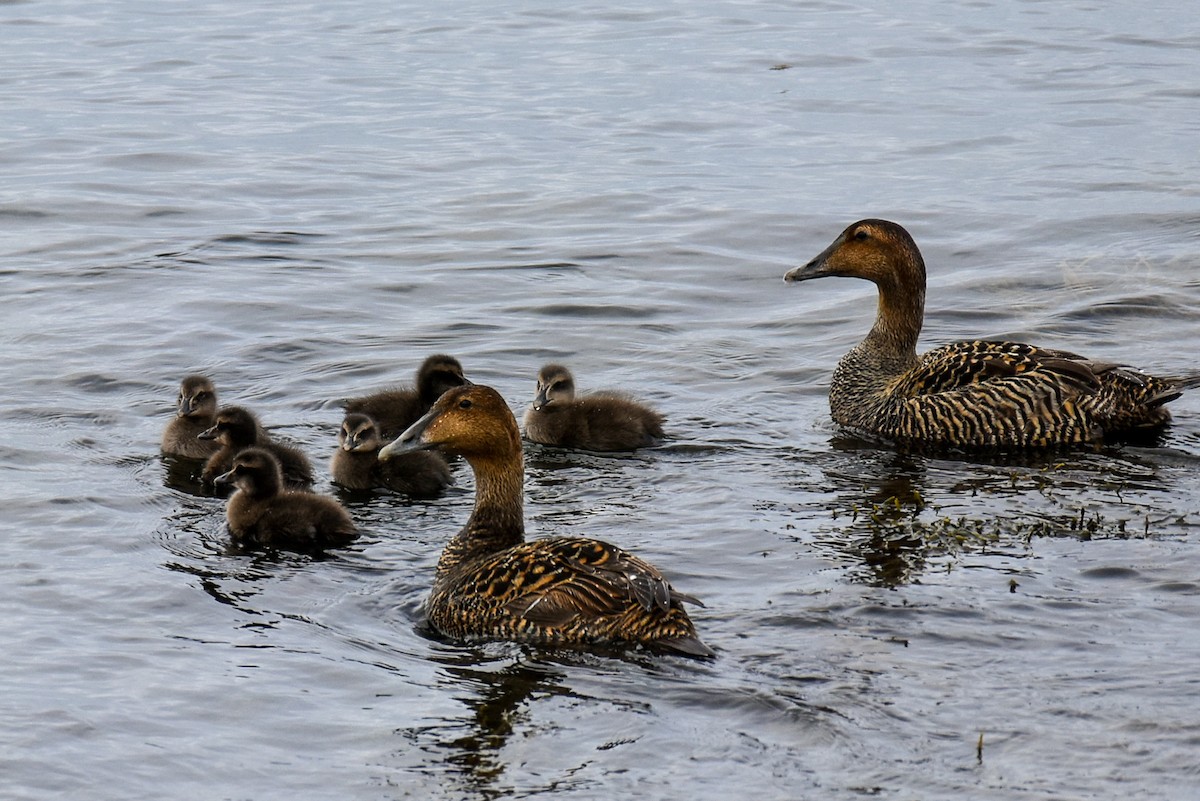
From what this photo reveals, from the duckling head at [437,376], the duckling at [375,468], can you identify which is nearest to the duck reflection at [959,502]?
the duckling at [375,468]

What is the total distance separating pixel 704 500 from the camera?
944 centimetres

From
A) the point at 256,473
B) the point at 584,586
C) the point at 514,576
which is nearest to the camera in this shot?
the point at 584,586

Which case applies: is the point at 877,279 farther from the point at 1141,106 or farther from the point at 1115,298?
the point at 1141,106

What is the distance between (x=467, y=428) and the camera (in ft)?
27.0

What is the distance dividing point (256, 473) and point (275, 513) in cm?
28

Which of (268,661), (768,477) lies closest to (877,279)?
(768,477)

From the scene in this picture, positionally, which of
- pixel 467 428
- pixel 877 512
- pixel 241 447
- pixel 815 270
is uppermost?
pixel 815 270

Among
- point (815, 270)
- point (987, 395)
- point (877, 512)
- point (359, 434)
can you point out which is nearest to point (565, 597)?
point (877, 512)

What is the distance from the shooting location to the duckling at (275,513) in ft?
28.8

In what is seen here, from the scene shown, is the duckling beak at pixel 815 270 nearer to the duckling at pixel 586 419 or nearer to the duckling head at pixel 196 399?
the duckling at pixel 586 419

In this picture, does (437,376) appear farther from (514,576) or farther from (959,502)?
(514,576)

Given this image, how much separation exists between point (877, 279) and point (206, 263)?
6341 mm

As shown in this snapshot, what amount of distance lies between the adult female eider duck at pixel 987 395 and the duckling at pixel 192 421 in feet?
12.4

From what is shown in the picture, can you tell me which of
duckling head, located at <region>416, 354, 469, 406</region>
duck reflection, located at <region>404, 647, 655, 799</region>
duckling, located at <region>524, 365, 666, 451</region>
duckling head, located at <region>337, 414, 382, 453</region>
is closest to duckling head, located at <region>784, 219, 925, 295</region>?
duckling, located at <region>524, 365, 666, 451</region>
